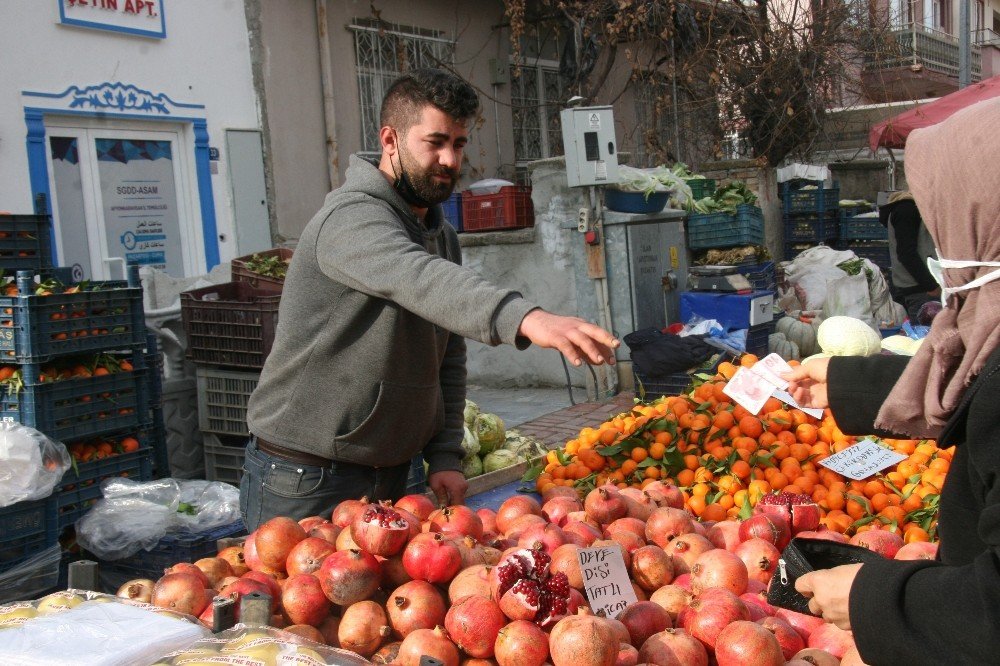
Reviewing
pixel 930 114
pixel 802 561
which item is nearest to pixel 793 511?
pixel 802 561

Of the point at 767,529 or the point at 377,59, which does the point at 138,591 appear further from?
the point at 377,59

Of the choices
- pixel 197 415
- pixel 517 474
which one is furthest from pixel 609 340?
pixel 197 415

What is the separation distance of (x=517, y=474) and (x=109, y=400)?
7.38ft

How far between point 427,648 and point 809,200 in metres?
11.7

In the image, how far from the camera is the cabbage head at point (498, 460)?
18.2ft

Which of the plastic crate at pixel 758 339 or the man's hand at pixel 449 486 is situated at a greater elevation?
the man's hand at pixel 449 486

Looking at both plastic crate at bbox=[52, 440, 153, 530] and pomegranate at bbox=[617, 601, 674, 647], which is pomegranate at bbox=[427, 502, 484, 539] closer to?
pomegranate at bbox=[617, 601, 674, 647]

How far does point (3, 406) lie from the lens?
4.39m

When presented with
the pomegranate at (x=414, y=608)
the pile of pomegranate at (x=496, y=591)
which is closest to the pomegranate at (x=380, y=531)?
the pile of pomegranate at (x=496, y=591)

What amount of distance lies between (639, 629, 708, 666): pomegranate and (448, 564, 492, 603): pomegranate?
0.36m

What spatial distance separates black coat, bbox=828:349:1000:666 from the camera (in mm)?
1386

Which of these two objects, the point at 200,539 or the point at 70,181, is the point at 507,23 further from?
the point at 200,539

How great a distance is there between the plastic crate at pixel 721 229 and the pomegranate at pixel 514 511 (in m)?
7.01

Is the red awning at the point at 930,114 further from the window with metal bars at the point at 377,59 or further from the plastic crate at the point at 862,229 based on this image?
the window with metal bars at the point at 377,59
